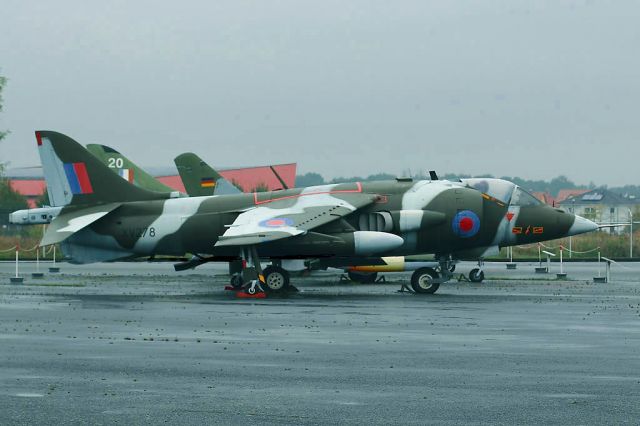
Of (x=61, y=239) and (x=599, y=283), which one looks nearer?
(x=61, y=239)

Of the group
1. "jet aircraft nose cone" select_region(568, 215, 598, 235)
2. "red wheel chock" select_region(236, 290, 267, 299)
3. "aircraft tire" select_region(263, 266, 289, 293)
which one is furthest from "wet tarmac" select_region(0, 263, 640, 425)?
"jet aircraft nose cone" select_region(568, 215, 598, 235)

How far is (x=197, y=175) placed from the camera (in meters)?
38.8

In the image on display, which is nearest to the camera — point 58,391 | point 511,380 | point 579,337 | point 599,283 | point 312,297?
point 58,391

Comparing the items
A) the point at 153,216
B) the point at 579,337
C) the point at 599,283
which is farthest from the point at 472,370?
the point at 599,283

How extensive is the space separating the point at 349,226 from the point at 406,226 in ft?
5.05

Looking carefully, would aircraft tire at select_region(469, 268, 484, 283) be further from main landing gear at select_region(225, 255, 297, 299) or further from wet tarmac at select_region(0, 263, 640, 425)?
main landing gear at select_region(225, 255, 297, 299)

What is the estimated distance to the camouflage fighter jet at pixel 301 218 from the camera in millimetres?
27406

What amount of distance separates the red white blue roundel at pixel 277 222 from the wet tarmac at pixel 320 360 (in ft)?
7.50

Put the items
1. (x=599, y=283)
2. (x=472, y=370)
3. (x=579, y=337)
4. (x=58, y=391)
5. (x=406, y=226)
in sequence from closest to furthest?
(x=58, y=391) < (x=472, y=370) < (x=579, y=337) < (x=406, y=226) < (x=599, y=283)

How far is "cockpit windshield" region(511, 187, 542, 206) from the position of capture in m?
28.6

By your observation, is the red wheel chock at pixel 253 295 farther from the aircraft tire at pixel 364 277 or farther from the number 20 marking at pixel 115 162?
the number 20 marking at pixel 115 162

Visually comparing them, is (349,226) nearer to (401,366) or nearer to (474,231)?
(474,231)

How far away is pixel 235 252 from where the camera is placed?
28.8 metres

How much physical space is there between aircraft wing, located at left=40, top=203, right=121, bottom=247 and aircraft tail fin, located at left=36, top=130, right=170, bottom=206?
230 mm
